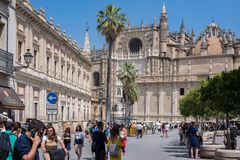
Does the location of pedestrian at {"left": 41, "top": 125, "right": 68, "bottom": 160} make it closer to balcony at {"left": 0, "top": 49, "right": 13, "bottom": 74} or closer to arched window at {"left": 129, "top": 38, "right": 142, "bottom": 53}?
balcony at {"left": 0, "top": 49, "right": 13, "bottom": 74}

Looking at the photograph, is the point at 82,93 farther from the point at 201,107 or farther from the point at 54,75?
the point at 201,107

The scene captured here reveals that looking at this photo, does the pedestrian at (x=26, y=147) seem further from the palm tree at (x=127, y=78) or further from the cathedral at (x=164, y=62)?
the cathedral at (x=164, y=62)

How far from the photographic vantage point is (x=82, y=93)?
49562mm

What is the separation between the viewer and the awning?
20.0 metres

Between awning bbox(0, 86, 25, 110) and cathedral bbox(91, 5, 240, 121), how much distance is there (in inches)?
Answer: 2225

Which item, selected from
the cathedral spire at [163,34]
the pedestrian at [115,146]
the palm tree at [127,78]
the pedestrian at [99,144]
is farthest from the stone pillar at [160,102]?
the pedestrian at [115,146]

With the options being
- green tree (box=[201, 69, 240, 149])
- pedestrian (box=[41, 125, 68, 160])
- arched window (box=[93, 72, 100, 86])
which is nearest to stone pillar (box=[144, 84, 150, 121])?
arched window (box=[93, 72, 100, 86])

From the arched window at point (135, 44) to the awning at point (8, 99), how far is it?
73.1 meters

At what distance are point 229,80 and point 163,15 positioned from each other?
75.8 meters

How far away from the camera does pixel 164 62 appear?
89125 mm

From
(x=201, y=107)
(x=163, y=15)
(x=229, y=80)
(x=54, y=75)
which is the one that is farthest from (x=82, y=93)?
(x=163, y=15)

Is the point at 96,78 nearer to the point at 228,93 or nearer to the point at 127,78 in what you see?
the point at 127,78

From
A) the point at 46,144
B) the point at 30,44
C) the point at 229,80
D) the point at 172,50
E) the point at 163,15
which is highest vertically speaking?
the point at 163,15

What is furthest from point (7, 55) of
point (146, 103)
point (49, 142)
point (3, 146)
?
point (146, 103)
